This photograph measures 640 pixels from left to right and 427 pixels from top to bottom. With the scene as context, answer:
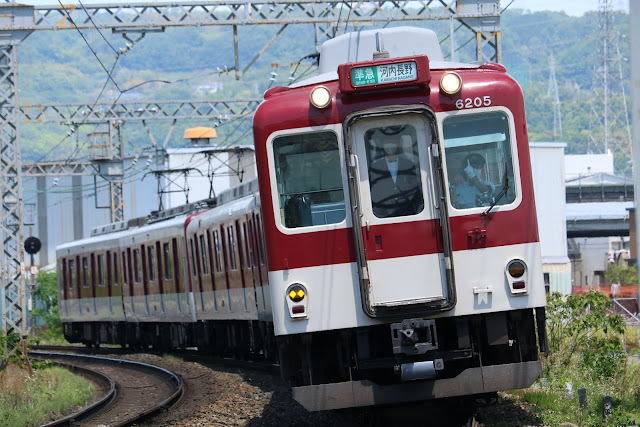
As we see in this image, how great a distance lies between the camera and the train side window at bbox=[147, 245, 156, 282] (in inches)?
975

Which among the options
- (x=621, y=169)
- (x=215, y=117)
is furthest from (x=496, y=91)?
(x=621, y=169)

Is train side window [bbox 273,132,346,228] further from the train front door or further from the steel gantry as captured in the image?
the steel gantry

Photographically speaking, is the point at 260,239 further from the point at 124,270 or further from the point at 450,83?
the point at 124,270

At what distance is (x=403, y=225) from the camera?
9.06 m

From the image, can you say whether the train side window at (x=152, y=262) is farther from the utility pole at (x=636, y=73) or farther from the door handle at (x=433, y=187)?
the utility pole at (x=636, y=73)

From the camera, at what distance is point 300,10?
2189 cm

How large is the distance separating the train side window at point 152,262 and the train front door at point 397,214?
16112 millimetres

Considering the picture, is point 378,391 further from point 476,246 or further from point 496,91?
point 496,91

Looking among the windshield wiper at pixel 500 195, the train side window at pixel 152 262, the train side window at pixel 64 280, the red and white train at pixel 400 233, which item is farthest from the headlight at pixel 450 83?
the train side window at pixel 64 280

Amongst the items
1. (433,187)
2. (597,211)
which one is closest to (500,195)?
(433,187)

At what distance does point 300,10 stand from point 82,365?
359 inches

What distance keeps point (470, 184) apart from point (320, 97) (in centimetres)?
146

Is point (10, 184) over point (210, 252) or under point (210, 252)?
over

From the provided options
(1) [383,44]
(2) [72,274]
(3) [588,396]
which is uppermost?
(1) [383,44]
